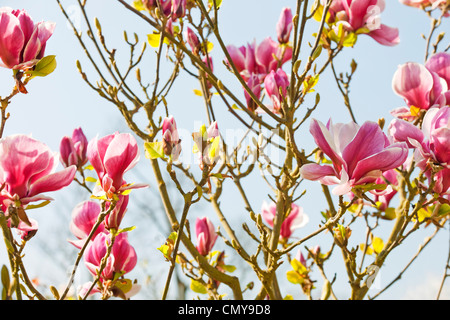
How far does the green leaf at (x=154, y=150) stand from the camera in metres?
1.07

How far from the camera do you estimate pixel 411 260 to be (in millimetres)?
1687

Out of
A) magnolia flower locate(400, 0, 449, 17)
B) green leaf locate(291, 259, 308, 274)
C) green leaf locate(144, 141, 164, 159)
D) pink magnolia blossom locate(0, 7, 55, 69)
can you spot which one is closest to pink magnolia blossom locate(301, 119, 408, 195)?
green leaf locate(144, 141, 164, 159)

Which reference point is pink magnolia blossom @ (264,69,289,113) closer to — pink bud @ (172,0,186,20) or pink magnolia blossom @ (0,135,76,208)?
pink bud @ (172,0,186,20)

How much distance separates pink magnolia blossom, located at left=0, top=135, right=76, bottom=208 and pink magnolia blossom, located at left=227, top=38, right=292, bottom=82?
41.4 inches

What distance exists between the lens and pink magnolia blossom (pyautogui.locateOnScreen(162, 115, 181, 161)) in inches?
41.3

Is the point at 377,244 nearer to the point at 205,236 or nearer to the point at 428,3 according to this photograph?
the point at 205,236

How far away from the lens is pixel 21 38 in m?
1.05

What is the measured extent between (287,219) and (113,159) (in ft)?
3.44

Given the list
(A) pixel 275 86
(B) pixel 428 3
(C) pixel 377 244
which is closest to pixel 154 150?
(A) pixel 275 86

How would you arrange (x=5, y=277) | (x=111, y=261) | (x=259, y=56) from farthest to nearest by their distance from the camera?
(x=259, y=56) < (x=111, y=261) < (x=5, y=277)

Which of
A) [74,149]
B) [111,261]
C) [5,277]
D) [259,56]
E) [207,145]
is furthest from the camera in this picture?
[259,56]

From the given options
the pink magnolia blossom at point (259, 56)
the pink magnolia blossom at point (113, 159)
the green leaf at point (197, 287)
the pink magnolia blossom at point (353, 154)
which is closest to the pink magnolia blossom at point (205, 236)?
the green leaf at point (197, 287)

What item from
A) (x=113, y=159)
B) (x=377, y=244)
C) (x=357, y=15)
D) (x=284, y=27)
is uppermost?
(x=284, y=27)
